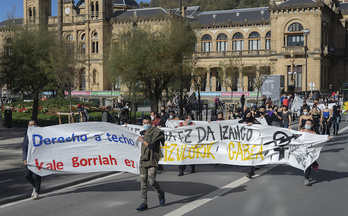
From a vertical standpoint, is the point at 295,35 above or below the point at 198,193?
above

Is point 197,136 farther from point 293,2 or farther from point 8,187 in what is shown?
point 293,2

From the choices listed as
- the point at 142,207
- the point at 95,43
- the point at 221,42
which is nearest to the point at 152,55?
the point at 142,207

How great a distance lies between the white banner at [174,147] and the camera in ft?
33.0

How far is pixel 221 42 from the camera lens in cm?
6769

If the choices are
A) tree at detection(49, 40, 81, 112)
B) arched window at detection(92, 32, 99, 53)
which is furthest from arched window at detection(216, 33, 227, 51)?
tree at detection(49, 40, 81, 112)

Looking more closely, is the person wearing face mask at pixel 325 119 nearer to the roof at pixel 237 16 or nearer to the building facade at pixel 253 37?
the building facade at pixel 253 37

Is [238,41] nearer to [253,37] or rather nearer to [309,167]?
[253,37]

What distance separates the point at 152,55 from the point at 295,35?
39.2m

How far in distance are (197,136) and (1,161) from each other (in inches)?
280

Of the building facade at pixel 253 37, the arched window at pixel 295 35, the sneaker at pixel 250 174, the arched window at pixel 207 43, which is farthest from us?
the arched window at pixel 207 43

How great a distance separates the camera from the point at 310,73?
5809cm

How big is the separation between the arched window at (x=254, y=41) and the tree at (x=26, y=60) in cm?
4413

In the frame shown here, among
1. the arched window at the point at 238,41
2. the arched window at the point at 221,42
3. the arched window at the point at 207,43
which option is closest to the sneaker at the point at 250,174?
the arched window at the point at 238,41

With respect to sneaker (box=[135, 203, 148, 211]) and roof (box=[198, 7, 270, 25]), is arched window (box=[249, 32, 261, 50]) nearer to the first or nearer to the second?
roof (box=[198, 7, 270, 25])
